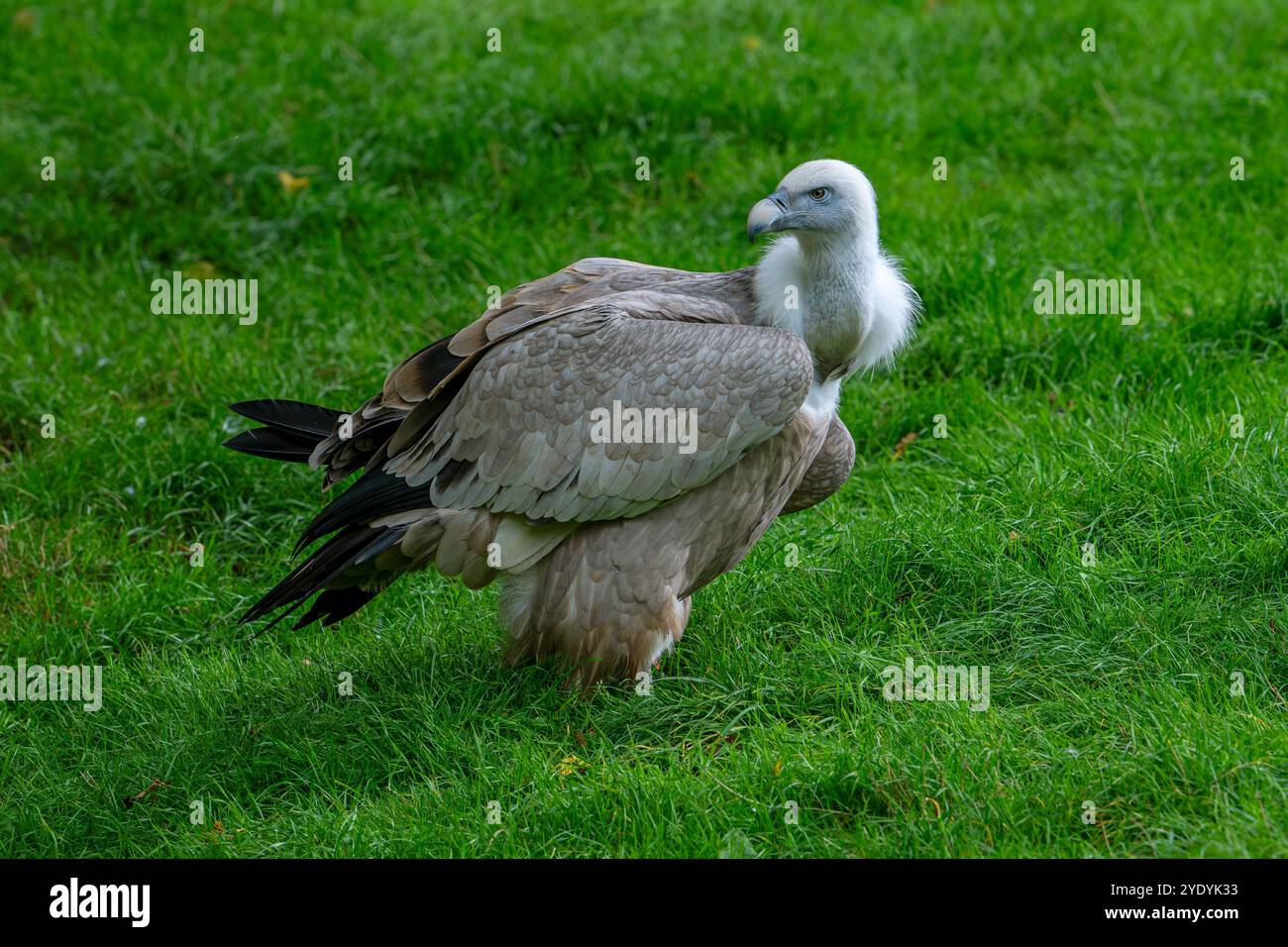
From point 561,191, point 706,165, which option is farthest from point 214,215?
point 706,165

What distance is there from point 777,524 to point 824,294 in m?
1.47

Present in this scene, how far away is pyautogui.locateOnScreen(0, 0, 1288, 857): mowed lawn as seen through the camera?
14.8ft

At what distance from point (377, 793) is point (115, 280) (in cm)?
438

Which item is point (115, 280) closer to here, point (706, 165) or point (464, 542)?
point (706, 165)

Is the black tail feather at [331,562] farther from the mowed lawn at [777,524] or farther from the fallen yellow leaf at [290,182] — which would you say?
the fallen yellow leaf at [290,182]

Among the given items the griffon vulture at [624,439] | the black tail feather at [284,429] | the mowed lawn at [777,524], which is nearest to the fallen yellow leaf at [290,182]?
the mowed lawn at [777,524]

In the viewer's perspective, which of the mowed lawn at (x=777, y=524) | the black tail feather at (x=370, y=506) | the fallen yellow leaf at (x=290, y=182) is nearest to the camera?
the mowed lawn at (x=777, y=524)

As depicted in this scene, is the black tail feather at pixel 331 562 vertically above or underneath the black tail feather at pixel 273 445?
underneath

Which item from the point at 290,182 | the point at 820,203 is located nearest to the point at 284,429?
the point at 820,203

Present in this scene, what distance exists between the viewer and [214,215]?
Result: 28.1ft

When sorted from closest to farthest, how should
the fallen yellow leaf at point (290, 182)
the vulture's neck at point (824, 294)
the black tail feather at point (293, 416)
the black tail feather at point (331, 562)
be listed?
the vulture's neck at point (824, 294) → the black tail feather at point (331, 562) → the black tail feather at point (293, 416) → the fallen yellow leaf at point (290, 182)

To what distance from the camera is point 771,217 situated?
4891 mm

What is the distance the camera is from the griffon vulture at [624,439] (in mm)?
4910

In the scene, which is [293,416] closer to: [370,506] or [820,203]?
[370,506]
